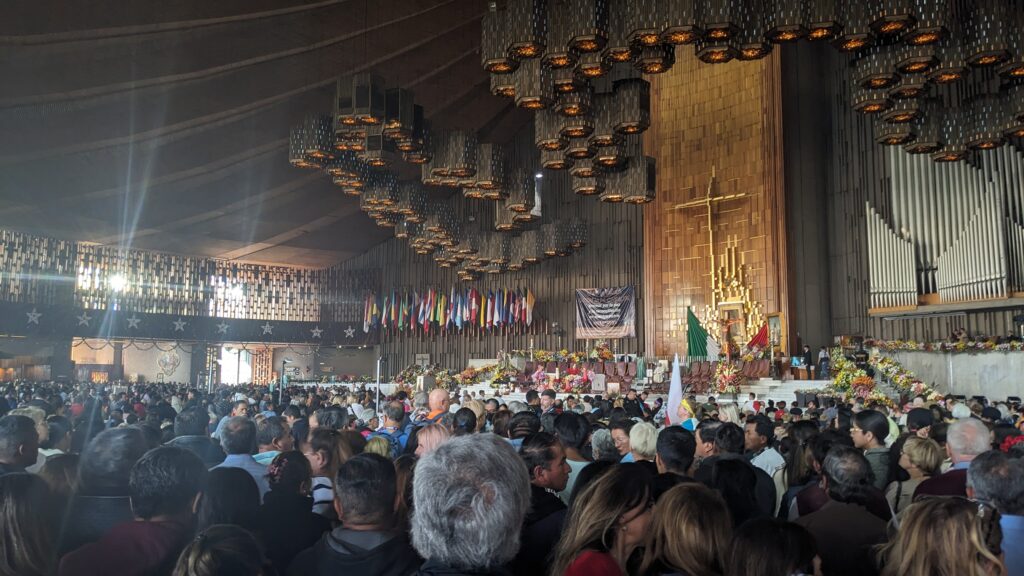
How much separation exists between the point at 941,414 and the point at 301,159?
40.9ft

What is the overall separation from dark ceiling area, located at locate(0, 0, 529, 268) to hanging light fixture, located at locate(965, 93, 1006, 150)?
31.0 feet

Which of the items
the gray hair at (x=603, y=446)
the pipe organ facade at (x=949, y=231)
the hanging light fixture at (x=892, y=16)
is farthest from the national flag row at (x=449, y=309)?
the gray hair at (x=603, y=446)

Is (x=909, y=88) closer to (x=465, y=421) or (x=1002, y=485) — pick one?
(x=465, y=421)

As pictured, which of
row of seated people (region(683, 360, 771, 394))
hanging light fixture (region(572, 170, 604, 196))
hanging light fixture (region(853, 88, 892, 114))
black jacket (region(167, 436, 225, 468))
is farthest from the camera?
row of seated people (region(683, 360, 771, 394))

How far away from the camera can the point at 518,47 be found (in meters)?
11.8

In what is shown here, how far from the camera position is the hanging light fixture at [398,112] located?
1455 cm

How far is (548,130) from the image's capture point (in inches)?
586

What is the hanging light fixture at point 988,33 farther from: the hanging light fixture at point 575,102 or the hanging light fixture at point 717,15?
the hanging light fixture at point 575,102

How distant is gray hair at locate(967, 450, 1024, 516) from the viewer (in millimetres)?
2865

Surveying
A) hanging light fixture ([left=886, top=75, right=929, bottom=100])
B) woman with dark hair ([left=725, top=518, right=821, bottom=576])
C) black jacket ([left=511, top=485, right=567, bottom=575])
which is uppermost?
hanging light fixture ([left=886, top=75, right=929, bottom=100])

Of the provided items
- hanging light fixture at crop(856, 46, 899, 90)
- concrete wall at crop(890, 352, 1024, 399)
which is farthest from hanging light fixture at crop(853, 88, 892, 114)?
concrete wall at crop(890, 352, 1024, 399)

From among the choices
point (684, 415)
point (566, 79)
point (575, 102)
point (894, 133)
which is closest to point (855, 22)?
point (894, 133)

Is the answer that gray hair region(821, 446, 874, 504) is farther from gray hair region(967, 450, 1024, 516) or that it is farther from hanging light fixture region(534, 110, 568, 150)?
hanging light fixture region(534, 110, 568, 150)

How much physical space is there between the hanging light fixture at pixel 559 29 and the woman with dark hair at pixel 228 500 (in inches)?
383
